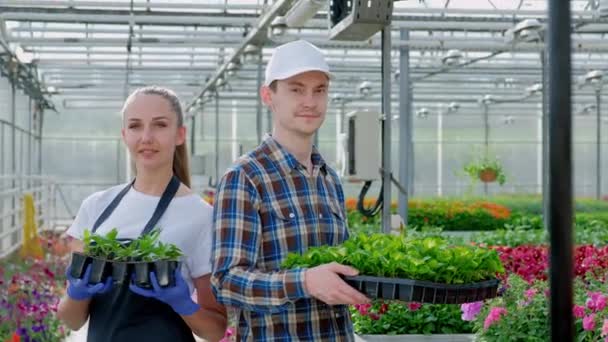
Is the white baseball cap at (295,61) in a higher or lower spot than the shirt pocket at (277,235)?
higher

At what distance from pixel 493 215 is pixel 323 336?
15.5m

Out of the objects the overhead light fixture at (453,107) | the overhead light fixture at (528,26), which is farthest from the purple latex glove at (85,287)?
the overhead light fixture at (453,107)

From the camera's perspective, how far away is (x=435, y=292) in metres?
1.81

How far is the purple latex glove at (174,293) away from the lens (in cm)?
183

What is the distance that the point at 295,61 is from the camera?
6.51 feet

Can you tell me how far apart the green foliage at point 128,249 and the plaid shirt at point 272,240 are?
0.10 m

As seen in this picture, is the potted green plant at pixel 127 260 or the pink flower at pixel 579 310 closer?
the potted green plant at pixel 127 260

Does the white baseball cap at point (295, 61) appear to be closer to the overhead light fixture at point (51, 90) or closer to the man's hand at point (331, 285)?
the man's hand at point (331, 285)

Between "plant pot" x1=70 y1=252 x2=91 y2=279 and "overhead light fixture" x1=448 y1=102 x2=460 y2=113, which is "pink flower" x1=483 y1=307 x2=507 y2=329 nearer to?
"plant pot" x1=70 y1=252 x2=91 y2=279

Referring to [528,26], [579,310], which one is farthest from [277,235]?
[528,26]

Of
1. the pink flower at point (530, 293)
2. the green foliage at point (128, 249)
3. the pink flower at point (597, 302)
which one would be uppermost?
the green foliage at point (128, 249)

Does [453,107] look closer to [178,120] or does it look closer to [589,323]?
[589,323]

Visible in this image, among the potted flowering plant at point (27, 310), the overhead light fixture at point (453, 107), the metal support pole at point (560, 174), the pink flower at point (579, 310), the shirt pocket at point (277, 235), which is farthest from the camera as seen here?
the overhead light fixture at point (453, 107)

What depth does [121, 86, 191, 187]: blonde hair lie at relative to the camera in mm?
2133
